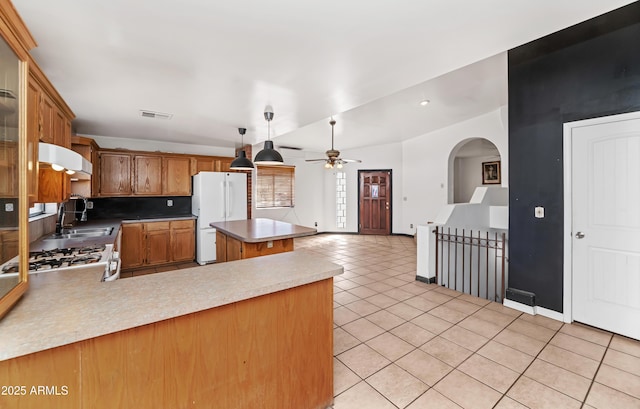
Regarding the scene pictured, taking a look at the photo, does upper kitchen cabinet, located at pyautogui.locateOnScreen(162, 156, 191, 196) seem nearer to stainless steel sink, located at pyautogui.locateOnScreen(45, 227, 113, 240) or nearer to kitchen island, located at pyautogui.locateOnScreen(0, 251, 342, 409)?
stainless steel sink, located at pyautogui.locateOnScreen(45, 227, 113, 240)

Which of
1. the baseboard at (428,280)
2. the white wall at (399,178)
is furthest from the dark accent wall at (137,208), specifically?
the baseboard at (428,280)

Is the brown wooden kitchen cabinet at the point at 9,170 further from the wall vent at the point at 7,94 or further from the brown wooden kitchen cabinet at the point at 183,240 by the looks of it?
the brown wooden kitchen cabinet at the point at 183,240

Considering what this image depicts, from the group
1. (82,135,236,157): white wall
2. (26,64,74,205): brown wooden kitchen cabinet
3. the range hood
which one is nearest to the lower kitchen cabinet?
(82,135,236,157): white wall

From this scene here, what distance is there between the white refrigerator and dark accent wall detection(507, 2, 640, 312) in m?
4.20

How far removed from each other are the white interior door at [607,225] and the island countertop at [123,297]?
8.58 feet

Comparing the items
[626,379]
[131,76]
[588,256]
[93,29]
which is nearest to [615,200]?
[588,256]

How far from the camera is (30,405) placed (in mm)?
917

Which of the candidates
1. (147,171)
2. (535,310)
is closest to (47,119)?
(147,171)

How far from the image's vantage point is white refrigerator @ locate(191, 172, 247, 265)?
4.89 meters

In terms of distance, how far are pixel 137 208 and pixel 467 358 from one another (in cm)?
547

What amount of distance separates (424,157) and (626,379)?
234 inches

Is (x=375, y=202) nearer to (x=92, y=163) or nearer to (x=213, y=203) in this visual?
(x=213, y=203)

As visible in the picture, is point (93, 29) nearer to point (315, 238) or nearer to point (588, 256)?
point (588, 256)

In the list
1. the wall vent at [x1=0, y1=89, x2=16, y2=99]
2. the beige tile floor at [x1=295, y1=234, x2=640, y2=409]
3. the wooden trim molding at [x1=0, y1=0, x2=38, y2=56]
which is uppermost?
the wooden trim molding at [x1=0, y1=0, x2=38, y2=56]
